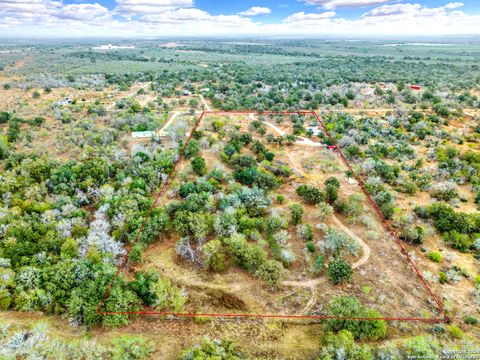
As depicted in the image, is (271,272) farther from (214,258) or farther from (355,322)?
(355,322)

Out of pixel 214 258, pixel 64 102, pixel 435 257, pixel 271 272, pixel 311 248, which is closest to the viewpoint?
pixel 271 272

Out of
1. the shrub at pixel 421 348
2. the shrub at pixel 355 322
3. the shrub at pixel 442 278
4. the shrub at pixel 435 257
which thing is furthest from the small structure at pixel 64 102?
the shrub at pixel 421 348

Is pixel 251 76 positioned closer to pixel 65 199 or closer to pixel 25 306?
pixel 65 199

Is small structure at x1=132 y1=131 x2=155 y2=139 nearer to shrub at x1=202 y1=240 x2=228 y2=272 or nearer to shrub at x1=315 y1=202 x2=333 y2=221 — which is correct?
shrub at x1=202 y1=240 x2=228 y2=272

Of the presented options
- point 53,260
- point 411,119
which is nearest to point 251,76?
point 411,119

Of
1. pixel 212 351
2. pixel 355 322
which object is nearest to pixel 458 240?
pixel 355 322

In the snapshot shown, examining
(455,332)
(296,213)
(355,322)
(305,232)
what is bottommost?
(455,332)

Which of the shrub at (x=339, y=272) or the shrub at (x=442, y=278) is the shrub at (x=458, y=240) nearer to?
the shrub at (x=442, y=278)
